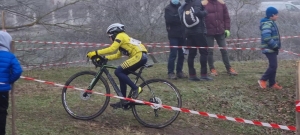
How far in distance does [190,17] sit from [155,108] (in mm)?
3006

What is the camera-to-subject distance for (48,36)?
529 inches

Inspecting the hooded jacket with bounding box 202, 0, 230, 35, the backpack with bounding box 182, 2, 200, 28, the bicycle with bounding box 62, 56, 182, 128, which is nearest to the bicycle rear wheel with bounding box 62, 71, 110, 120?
the bicycle with bounding box 62, 56, 182, 128

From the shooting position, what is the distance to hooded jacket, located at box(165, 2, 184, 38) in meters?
10.2

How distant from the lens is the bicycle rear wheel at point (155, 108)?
7.22 m

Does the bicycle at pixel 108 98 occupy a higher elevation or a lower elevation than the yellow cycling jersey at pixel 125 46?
lower

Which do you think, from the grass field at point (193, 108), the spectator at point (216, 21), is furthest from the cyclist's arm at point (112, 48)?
the spectator at point (216, 21)

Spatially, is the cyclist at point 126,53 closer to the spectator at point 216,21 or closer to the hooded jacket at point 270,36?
the hooded jacket at point 270,36

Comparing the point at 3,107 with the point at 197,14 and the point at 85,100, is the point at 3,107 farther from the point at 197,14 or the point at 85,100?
the point at 197,14

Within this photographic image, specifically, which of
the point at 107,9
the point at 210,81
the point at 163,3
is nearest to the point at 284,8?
the point at 163,3

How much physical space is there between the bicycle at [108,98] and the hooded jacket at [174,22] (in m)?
2.73

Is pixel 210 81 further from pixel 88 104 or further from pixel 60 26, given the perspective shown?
pixel 60 26

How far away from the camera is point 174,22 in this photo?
33.5 feet

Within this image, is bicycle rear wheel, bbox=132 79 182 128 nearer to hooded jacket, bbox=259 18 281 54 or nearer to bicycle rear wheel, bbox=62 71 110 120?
bicycle rear wheel, bbox=62 71 110 120

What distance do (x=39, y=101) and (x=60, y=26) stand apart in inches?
178
